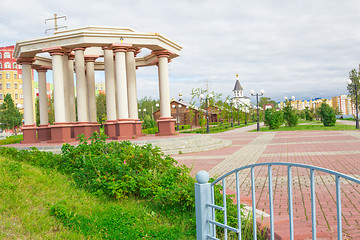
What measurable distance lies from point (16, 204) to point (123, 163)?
1.87m

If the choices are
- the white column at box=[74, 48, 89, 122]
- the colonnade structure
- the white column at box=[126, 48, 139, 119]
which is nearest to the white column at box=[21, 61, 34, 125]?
the colonnade structure

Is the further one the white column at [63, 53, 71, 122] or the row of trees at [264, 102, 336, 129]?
the row of trees at [264, 102, 336, 129]

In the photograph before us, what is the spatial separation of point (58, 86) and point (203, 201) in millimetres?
13229

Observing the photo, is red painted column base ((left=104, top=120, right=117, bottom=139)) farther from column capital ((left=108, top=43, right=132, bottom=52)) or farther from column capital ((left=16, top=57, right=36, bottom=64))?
column capital ((left=16, top=57, right=36, bottom=64))

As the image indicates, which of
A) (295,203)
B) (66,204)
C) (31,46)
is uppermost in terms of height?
(31,46)

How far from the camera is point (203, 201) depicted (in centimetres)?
308

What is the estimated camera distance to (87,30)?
14.2 metres

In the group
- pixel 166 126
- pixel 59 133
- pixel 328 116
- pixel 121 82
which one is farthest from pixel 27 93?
pixel 328 116

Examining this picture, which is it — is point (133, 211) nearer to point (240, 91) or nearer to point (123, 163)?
point (123, 163)

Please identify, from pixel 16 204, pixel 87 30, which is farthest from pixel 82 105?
pixel 16 204

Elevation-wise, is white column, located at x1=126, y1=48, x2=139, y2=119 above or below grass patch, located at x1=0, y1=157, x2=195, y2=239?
above

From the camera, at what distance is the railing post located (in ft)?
9.97

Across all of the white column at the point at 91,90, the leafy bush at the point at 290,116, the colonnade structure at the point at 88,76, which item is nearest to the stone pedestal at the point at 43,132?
the colonnade structure at the point at 88,76

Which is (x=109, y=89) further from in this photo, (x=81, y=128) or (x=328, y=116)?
(x=328, y=116)
